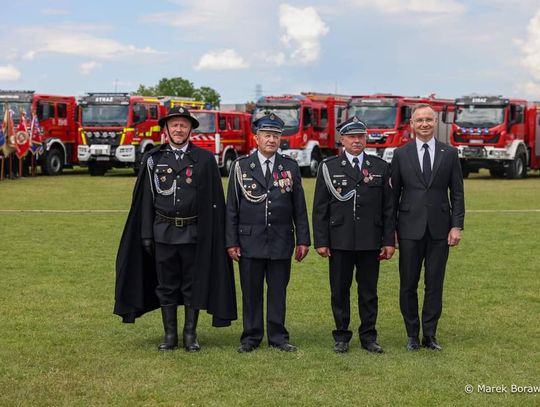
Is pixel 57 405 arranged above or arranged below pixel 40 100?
below

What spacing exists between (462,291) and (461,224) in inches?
123

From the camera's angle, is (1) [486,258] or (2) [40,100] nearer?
(1) [486,258]

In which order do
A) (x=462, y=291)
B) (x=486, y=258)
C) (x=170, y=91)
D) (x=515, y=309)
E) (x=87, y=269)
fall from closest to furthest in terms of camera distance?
1. (x=515, y=309)
2. (x=462, y=291)
3. (x=87, y=269)
4. (x=486, y=258)
5. (x=170, y=91)

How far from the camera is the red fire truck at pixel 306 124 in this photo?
108 feet

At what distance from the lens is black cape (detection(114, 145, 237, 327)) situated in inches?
293

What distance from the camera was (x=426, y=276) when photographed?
7562 millimetres

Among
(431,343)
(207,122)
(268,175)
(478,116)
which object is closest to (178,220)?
(268,175)

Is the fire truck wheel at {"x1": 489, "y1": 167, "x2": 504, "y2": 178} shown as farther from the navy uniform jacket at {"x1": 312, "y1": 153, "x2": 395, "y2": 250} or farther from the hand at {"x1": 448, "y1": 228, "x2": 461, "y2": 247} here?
the navy uniform jacket at {"x1": 312, "y1": 153, "x2": 395, "y2": 250}

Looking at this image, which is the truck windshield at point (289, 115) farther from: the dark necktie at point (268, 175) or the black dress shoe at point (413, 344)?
the black dress shoe at point (413, 344)

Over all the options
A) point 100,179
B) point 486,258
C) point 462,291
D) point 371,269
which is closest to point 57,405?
point 371,269

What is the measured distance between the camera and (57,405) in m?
6.00

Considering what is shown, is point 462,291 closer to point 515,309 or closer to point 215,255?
point 515,309

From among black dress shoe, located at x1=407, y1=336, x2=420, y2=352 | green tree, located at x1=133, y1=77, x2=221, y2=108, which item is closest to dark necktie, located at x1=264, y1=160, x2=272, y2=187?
black dress shoe, located at x1=407, y1=336, x2=420, y2=352

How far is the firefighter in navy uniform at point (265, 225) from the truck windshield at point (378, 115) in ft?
82.3
